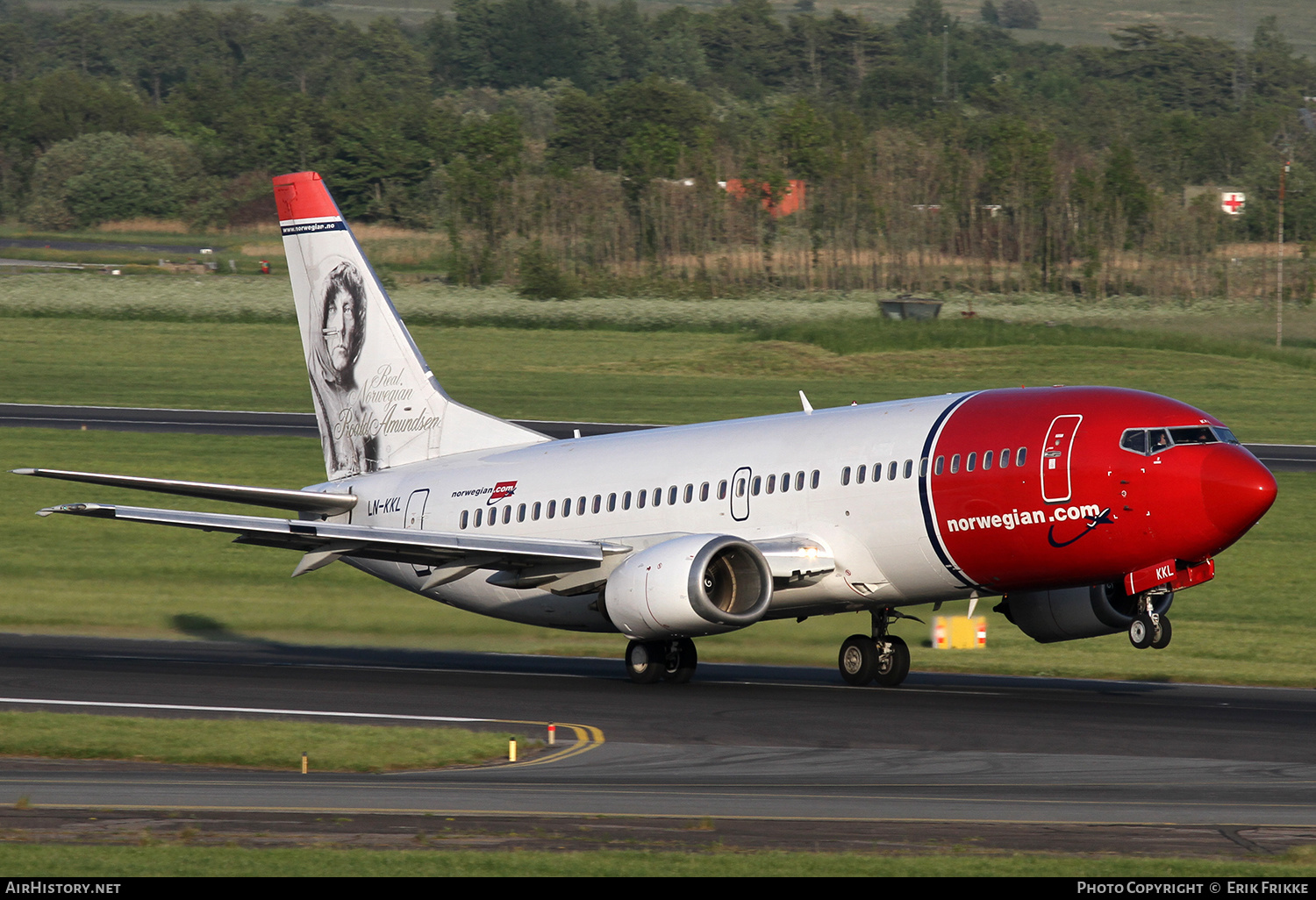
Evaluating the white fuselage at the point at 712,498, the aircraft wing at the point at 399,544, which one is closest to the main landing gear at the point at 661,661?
the white fuselage at the point at 712,498

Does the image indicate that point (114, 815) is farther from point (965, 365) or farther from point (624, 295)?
point (624, 295)

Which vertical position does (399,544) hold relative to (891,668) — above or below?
above

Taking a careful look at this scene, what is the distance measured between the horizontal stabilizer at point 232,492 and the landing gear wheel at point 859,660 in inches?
455

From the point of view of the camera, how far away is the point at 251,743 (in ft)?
85.5

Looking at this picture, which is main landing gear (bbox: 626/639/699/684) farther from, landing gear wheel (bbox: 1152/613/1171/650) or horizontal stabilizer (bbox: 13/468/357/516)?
landing gear wheel (bbox: 1152/613/1171/650)

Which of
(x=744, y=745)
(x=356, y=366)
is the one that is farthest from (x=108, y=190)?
(x=744, y=745)

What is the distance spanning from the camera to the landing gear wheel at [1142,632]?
96.5 feet

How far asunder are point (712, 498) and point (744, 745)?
7.86 meters

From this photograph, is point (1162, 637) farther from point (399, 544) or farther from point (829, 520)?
point (399, 544)

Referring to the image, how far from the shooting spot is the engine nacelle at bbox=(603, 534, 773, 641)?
31.4 meters

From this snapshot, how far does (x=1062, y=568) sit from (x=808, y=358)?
5905 cm

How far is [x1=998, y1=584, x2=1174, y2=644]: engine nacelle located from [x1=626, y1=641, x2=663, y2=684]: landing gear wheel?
6.68 metres

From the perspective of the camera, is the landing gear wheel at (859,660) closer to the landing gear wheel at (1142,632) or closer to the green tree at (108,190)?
the landing gear wheel at (1142,632)

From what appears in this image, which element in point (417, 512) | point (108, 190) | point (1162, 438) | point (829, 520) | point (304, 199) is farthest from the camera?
point (108, 190)
